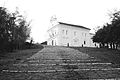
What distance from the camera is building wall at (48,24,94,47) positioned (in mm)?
66062

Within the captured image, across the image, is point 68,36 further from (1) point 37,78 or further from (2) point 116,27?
(1) point 37,78

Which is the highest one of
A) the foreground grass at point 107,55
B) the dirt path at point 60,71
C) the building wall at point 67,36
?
the building wall at point 67,36

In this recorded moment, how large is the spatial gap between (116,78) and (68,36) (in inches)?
2469

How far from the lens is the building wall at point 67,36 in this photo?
217 feet

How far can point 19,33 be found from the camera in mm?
26812

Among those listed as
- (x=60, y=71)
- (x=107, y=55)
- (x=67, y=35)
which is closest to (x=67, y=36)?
(x=67, y=35)

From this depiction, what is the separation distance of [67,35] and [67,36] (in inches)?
19.3

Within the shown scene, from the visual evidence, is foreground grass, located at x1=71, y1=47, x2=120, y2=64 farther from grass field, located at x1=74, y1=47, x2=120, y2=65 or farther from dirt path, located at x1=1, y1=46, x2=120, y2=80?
dirt path, located at x1=1, y1=46, x2=120, y2=80

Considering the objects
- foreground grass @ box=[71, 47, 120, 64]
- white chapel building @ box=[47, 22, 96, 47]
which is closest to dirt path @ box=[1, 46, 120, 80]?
foreground grass @ box=[71, 47, 120, 64]

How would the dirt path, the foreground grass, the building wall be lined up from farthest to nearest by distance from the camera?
the building wall < the foreground grass < the dirt path

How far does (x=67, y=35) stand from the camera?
224 feet

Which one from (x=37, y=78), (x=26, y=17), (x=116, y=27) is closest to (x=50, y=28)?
(x=26, y=17)

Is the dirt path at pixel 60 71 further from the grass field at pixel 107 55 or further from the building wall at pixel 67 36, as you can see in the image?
the building wall at pixel 67 36

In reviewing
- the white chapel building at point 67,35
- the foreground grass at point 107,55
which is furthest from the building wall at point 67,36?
the foreground grass at point 107,55
